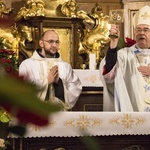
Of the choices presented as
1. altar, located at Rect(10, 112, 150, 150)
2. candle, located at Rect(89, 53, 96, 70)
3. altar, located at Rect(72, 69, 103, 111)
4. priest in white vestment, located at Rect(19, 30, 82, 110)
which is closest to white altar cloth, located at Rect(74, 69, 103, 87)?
altar, located at Rect(72, 69, 103, 111)

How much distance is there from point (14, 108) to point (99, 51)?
22.6 feet

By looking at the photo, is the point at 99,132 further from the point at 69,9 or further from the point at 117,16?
the point at 69,9

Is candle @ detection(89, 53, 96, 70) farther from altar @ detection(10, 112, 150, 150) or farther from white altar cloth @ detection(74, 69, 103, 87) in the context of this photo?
altar @ detection(10, 112, 150, 150)

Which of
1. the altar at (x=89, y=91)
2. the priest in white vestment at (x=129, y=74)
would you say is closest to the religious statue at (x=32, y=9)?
the altar at (x=89, y=91)

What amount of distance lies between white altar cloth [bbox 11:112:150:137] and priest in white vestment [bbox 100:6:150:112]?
0.64m

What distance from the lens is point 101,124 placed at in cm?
370

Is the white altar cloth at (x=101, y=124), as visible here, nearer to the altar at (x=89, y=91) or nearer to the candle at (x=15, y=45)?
the altar at (x=89, y=91)

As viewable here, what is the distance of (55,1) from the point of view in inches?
279

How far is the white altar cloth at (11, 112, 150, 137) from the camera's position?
357 cm

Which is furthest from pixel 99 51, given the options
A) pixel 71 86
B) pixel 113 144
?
pixel 113 144

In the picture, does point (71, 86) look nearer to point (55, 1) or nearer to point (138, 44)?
point (138, 44)

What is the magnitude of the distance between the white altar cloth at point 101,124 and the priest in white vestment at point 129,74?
25.2 inches

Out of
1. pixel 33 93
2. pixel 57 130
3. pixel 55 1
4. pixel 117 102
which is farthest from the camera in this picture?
pixel 55 1

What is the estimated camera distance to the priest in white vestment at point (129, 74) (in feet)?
14.6
